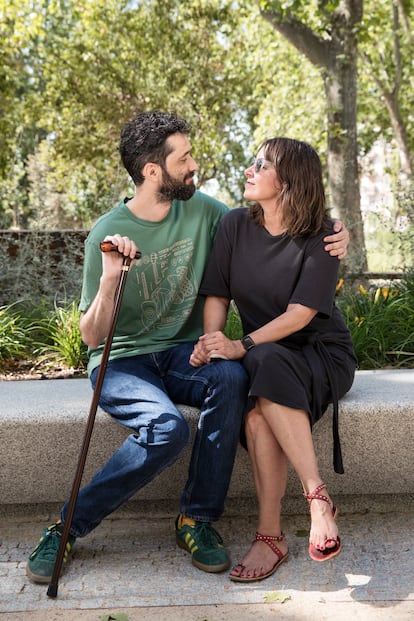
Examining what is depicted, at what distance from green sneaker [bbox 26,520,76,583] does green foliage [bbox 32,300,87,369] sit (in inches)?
65.8

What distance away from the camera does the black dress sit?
2.73 meters

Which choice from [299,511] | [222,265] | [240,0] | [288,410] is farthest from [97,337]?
[240,0]

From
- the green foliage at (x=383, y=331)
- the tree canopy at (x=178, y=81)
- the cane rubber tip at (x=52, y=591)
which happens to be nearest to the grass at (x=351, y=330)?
the green foliage at (x=383, y=331)

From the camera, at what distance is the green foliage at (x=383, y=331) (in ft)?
14.0

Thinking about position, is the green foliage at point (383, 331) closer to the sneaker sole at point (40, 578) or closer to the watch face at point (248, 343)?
the watch face at point (248, 343)

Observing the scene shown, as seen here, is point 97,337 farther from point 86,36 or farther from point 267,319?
point 86,36

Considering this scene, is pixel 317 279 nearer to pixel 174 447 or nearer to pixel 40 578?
pixel 174 447

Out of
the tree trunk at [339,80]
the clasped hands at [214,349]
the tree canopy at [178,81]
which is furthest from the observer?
the tree canopy at [178,81]

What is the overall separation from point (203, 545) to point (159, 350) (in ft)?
2.54

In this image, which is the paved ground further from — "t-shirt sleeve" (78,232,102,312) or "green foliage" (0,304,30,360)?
"green foliage" (0,304,30,360)

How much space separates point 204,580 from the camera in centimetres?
272

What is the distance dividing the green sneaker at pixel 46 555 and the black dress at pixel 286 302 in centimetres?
83

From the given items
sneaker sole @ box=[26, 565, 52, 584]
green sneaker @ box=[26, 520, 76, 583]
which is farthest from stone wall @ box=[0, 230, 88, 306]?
sneaker sole @ box=[26, 565, 52, 584]

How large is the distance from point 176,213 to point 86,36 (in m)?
15.4
